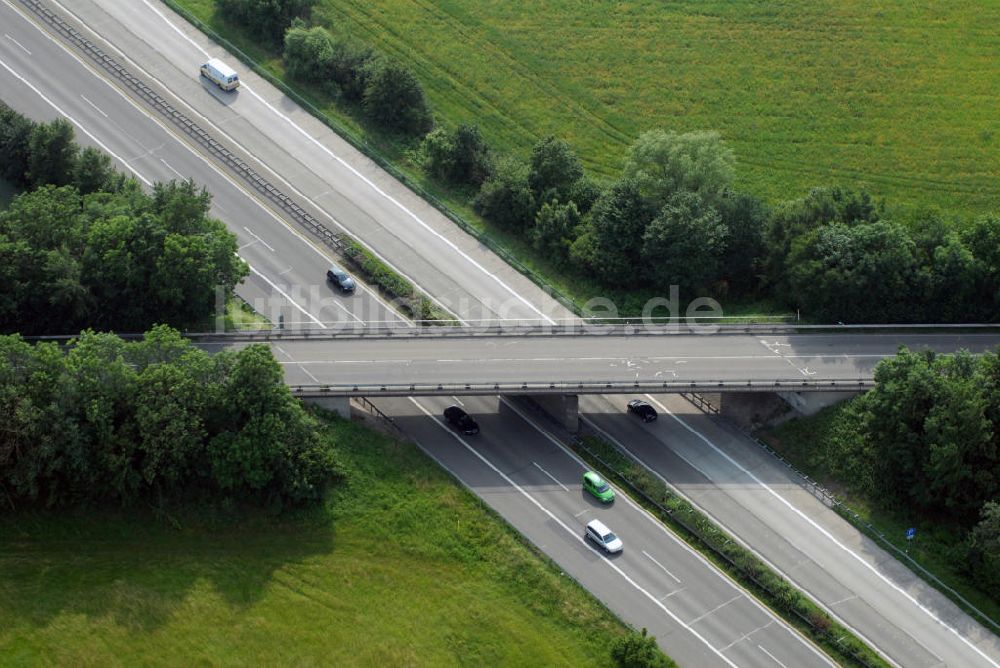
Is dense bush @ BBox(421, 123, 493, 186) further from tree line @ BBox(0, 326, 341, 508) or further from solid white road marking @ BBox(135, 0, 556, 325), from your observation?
tree line @ BBox(0, 326, 341, 508)

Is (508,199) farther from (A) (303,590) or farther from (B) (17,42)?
(B) (17,42)

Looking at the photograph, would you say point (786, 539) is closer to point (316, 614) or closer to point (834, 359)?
point (834, 359)

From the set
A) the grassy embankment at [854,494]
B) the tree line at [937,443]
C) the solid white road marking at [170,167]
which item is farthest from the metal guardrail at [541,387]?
the solid white road marking at [170,167]

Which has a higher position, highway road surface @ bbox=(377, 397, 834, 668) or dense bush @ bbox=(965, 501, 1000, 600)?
dense bush @ bbox=(965, 501, 1000, 600)

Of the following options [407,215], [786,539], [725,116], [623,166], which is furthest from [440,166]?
[786,539]

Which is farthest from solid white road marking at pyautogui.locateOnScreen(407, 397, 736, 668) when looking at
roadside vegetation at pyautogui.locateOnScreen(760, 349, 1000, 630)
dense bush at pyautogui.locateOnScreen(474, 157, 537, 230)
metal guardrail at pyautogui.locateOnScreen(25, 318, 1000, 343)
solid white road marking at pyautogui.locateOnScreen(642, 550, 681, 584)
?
dense bush at pyautogui.locateOnScreen(474, 157, 537, 230)

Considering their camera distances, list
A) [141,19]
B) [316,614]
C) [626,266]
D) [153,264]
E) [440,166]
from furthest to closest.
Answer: [141,19], [440,166], [626,266], [153,264], [316,614]
